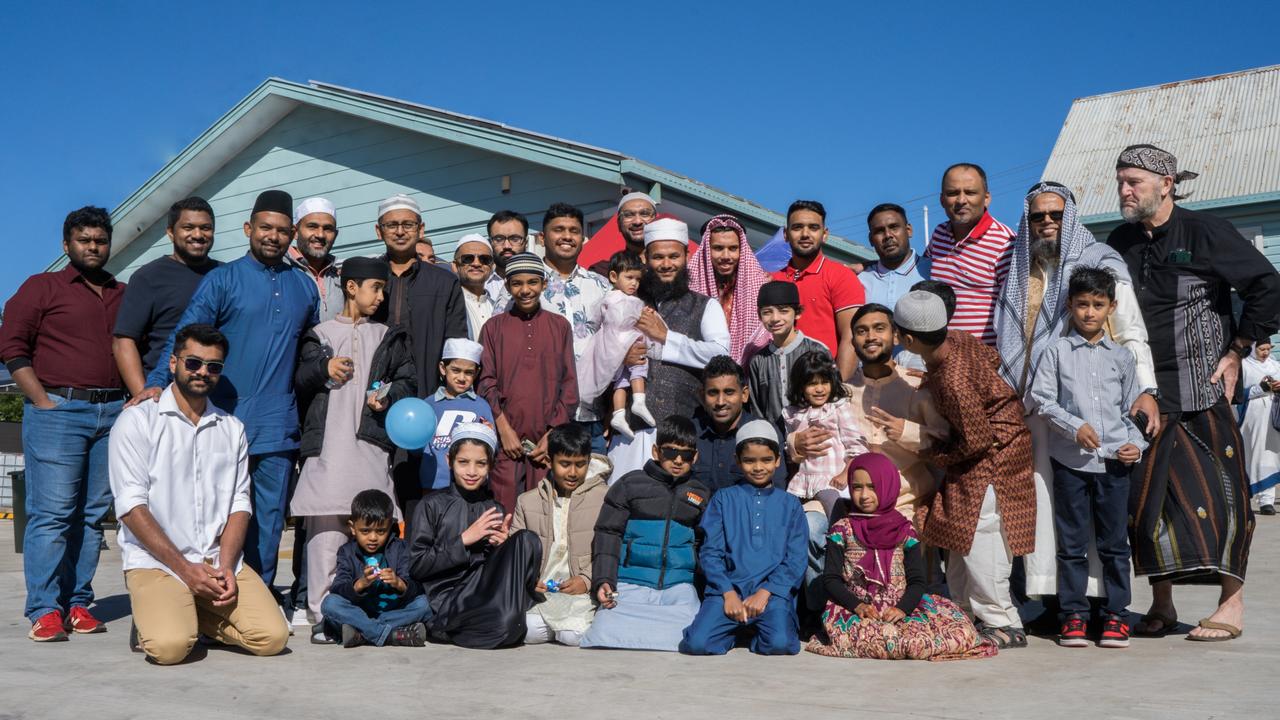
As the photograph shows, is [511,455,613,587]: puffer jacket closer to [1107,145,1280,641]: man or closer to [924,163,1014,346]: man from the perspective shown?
[924,163,1014,346]: man

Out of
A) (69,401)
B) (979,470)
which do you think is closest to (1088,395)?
(979,470)

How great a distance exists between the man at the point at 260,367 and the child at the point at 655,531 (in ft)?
5.51

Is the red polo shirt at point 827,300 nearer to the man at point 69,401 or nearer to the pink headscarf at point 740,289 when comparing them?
the pink headscarf at point 740,289

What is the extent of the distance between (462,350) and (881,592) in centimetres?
254

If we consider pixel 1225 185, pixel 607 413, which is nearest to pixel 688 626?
pixel 607 413

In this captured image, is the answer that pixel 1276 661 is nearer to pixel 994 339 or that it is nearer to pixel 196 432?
pixel 994 339

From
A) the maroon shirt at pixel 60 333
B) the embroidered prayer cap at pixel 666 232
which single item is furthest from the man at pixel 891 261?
the maroon shirt at pixel 60 333

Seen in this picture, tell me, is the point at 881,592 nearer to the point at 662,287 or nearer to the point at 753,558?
the point at 753,558

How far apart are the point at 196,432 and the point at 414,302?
4.98 ft

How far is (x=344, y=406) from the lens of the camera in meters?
5.76

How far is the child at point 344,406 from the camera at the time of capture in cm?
559

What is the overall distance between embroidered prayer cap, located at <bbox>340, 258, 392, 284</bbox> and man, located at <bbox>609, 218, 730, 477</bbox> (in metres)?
1.44

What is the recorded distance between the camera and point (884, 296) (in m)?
6.85

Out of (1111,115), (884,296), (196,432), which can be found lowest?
(196,432)
